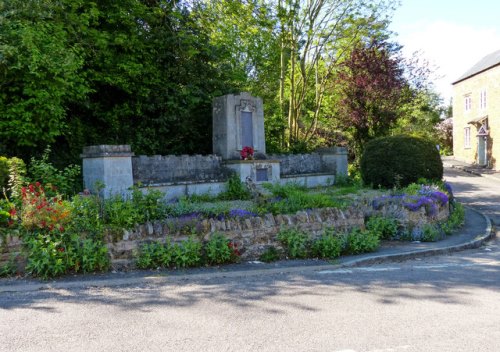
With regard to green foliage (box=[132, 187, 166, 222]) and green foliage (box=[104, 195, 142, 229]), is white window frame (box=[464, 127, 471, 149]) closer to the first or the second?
green foliage (box=[132, 187, 166, 222])

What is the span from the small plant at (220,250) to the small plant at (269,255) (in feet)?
1.52

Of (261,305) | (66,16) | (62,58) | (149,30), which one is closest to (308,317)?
(261,305)

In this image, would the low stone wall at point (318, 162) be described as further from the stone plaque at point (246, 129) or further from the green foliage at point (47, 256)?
the green foliage at point (47, 256)

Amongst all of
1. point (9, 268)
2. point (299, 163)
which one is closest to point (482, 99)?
point (299, 163)

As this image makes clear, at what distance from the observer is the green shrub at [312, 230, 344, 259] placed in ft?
24.3

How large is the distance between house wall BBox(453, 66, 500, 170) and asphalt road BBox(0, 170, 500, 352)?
27766mm

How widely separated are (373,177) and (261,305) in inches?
391

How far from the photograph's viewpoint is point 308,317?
4.58m

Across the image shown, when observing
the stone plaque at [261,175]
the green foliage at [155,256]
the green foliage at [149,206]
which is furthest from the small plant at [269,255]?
the stone plaque at [261,175]

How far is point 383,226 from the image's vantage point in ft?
29.5

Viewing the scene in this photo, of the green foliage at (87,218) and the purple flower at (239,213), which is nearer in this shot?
the green foliage at (87,218)

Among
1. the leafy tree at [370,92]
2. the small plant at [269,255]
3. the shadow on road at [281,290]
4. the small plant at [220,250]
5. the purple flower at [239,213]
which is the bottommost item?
the shadow on road at [281,290]

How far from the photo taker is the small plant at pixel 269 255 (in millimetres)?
7182

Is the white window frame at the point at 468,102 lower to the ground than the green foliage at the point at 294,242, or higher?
higher
